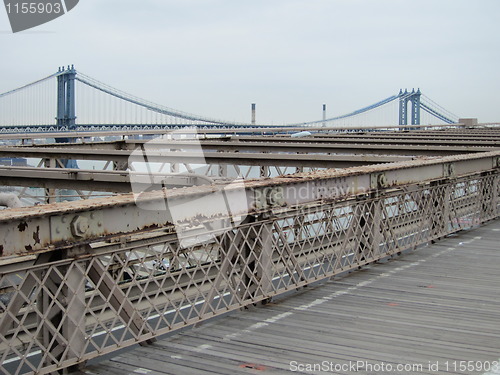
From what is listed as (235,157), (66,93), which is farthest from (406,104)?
(235,157)

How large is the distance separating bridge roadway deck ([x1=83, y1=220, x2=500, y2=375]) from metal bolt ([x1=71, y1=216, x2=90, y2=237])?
44.1 inches

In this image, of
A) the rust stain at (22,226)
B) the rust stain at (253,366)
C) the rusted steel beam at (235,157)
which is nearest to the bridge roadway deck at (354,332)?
the rust stain at (253,366)

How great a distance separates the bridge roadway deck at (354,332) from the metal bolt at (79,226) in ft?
3.68

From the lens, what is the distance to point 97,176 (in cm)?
948

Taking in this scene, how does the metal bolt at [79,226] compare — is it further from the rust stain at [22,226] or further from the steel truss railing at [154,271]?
the rust stain at [22,226]

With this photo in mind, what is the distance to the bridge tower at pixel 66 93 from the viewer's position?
74.6 meters

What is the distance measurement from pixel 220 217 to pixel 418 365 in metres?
2.15

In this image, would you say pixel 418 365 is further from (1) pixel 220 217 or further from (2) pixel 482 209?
(2) pixel 482 209

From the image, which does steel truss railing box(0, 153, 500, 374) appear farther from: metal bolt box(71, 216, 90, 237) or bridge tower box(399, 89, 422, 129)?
bridge tower box(399, 89, 422, 129)

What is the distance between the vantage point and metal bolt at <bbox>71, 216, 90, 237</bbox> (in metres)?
5.02

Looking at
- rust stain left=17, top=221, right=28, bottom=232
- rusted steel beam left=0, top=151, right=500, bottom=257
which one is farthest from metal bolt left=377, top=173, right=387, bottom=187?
rust stain left=17, top=221, right=28, bottom=232

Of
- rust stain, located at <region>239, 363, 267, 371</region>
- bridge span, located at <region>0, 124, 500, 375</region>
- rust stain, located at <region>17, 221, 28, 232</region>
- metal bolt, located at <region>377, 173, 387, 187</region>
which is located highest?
metal bolt, located at <region>377, 173, 387, 187</region>

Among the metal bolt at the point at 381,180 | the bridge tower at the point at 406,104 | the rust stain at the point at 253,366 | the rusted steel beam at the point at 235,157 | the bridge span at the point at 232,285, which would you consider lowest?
the rust stain at the point at 253,366

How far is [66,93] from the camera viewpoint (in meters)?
77.1
